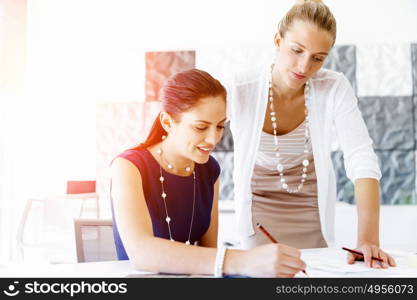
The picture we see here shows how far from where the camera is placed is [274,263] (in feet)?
3.00

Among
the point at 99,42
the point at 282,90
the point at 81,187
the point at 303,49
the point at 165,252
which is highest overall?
the point at 99,42

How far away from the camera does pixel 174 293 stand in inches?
34.2

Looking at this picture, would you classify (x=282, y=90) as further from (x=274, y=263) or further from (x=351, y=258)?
(x=274, y=263)

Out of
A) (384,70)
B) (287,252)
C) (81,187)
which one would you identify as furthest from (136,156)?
(384,70)

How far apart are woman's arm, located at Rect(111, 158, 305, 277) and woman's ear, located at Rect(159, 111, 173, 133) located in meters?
0.16

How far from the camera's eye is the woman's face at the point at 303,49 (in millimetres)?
1355

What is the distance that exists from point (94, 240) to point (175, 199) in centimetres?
32

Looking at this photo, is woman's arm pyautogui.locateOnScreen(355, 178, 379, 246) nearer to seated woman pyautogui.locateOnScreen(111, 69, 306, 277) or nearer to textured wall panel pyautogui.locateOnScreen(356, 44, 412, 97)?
seated woman pyautogui.locateOnScreen(111, 69, 306, 277)

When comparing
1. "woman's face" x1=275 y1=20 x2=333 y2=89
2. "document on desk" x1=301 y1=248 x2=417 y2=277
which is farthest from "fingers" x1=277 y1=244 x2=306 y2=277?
"woman's face" x1=275 y1=20 x2=333 y2=89

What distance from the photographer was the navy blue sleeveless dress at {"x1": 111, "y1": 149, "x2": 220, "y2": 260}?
4.22 feet

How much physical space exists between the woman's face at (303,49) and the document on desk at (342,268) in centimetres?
51

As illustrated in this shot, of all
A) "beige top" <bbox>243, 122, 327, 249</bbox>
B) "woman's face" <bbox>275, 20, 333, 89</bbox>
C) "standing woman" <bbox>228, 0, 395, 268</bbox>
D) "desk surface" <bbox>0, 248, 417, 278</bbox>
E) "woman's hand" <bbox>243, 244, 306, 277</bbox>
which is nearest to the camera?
"woman's hand" <bbox>243, 244, 306, 277</bbox>

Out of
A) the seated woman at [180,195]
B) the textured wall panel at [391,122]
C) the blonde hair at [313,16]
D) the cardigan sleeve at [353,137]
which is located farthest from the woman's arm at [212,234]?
the textured wall panel at [391,122]

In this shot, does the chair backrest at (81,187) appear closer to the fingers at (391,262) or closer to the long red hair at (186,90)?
the long red hair at (186,90)
